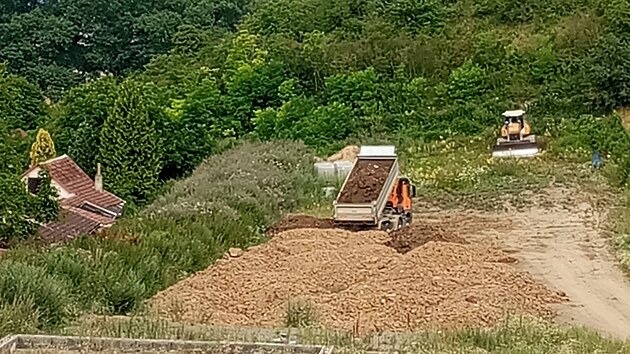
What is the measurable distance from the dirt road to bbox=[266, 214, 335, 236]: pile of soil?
1.85 metres

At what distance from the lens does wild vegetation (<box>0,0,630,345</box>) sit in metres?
14.7

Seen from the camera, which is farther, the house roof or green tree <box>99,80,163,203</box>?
green tree <box>99,80,163,203</box>

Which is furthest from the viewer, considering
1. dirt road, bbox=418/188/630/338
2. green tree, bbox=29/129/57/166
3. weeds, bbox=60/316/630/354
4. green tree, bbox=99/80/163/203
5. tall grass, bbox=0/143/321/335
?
green tree, bbox=29/129/57/166

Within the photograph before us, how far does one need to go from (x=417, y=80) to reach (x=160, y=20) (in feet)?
→ 77.9

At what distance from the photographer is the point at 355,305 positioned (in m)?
10.4

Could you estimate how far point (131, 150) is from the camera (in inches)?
934

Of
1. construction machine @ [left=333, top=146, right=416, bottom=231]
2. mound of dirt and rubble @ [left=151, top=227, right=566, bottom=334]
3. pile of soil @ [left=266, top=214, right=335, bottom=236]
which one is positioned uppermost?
construction machine @ [left=333, top=146, right=416, bottom=231]

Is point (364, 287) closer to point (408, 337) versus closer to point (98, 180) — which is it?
point (408, 337)

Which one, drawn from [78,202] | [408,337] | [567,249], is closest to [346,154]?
[78,202]

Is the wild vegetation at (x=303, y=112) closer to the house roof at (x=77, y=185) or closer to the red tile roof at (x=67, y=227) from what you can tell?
the red tile roof at (x=67, y=227)

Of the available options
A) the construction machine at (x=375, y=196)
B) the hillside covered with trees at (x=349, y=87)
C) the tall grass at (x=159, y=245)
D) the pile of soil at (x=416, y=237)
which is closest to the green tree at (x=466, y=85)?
the hillside covered with trees at (x=349, y=87)

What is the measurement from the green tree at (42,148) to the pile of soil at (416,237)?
12308 mm

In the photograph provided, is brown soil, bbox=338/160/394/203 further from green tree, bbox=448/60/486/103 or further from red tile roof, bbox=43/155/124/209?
green tree, bbox=448/60/486/103

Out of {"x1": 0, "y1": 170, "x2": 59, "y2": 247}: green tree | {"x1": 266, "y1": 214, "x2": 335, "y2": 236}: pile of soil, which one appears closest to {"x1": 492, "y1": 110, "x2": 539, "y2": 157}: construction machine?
{"x1": 266, "y1": 214, "x2": 335, "y2": 236}: pile of soil
